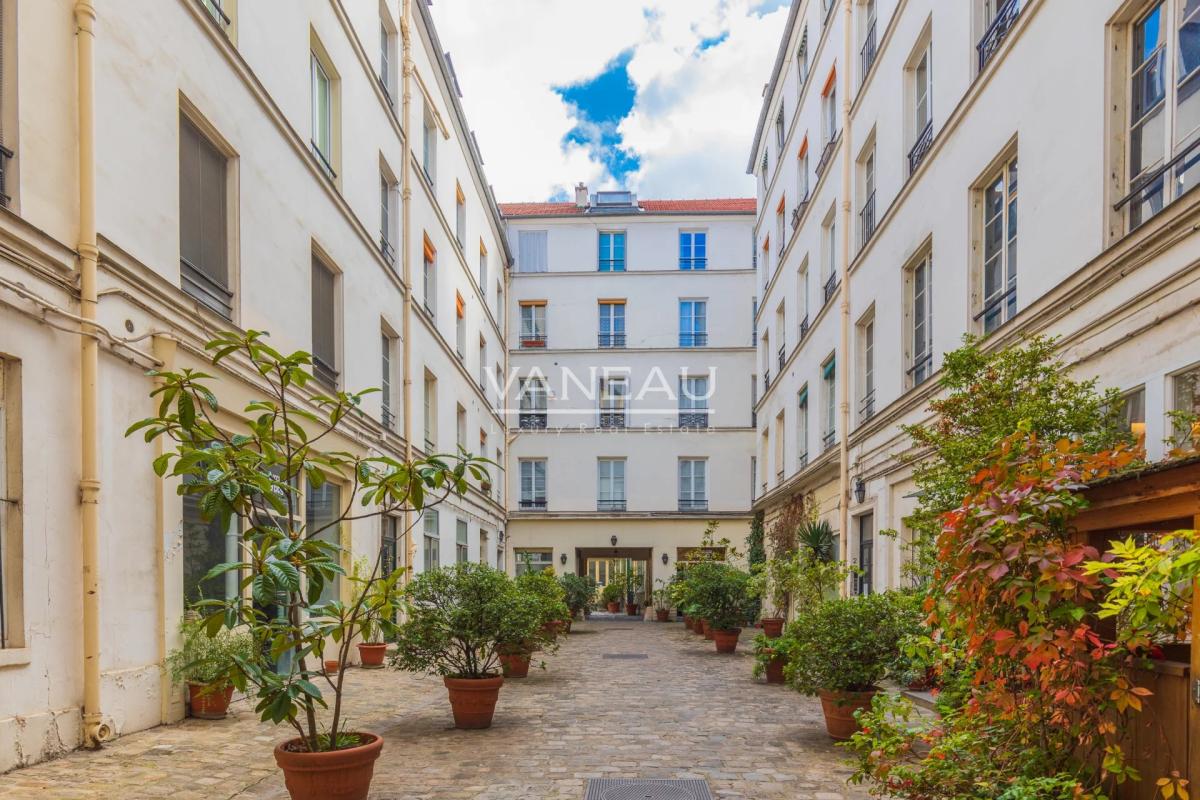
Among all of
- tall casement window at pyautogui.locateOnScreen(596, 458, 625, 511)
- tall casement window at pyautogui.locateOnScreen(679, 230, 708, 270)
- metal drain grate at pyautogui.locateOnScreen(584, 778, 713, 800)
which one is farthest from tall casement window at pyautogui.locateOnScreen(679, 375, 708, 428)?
metal drain grate at pyautogui.locateOnScreen(584, 778, 713, 800)

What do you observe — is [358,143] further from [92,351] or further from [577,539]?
[577,539]

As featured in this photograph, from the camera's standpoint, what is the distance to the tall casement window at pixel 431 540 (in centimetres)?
1639

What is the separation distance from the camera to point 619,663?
1333 centimetres

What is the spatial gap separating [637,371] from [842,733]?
72.1 feet

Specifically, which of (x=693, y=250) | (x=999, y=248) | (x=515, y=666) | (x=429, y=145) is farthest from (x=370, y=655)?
(x=693, y=250)

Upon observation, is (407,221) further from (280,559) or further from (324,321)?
(280,559)

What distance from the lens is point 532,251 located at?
96.1ft

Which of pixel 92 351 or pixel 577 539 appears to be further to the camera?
pixel 577 539

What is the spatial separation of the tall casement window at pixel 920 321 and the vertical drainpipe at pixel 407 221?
8806mm

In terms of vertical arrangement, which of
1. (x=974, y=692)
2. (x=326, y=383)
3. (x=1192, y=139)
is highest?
(x=1192, y=139)

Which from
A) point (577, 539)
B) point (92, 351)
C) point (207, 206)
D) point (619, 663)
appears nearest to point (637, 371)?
point (577, 539)

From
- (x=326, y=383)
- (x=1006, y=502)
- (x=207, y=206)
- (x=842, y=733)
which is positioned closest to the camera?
(x=1006, y=502)

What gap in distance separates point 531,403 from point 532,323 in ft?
9.48

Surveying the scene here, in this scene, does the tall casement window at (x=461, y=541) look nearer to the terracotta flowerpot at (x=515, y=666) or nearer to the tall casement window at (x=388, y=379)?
the tall casement window at (x=388, y=379)
